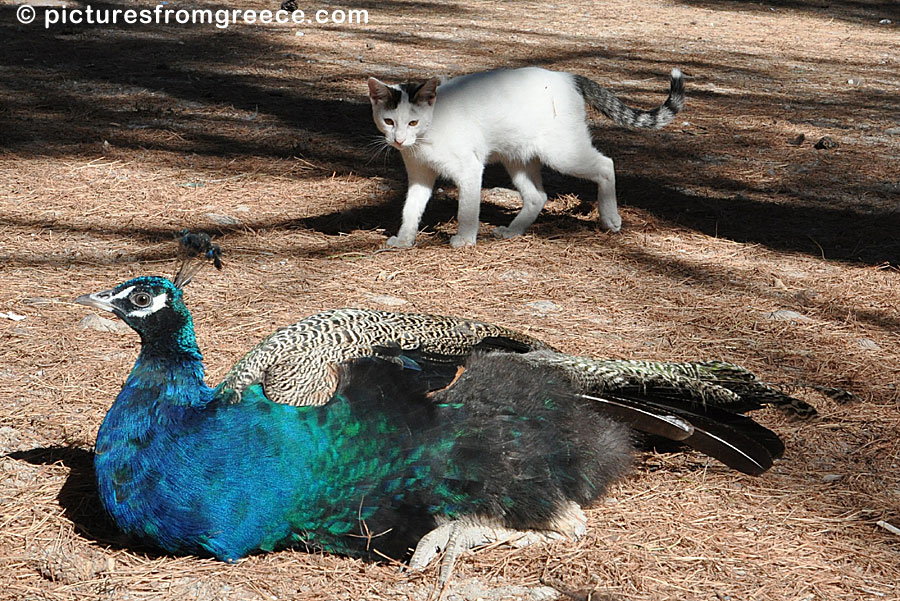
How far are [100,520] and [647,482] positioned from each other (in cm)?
157

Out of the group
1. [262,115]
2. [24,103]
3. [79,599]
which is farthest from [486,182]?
[79,599]

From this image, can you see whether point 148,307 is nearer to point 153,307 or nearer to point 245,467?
point 153,307

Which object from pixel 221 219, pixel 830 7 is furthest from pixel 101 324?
pixel 830 7

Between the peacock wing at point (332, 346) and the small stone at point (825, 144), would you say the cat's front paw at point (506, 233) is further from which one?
the small stone at point (825, 144)

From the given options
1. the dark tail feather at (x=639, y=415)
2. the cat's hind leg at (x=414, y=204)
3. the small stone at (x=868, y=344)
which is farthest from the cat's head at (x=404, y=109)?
the dark tail feather at (x=639, y=415)

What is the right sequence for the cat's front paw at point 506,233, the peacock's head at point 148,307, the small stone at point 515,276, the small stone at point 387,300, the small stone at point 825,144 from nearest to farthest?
1. the peacock's head at point 148,307
2. the small stone at point 387,300
3. the small stone at point 515,276
4. the cat's front paw at point 506,233
5. the small stone at point 825,144

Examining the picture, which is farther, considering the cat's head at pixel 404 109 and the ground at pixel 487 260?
the cat's head at pixel 404 109

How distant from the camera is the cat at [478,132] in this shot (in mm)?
4973

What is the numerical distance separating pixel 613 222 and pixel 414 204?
3.58 feet

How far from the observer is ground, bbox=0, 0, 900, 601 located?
2.59 metres

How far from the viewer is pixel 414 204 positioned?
5.21 metres

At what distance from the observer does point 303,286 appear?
454 cm

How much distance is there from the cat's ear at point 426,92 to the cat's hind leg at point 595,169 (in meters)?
0.70

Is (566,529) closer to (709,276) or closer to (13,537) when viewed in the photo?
(13,537)
